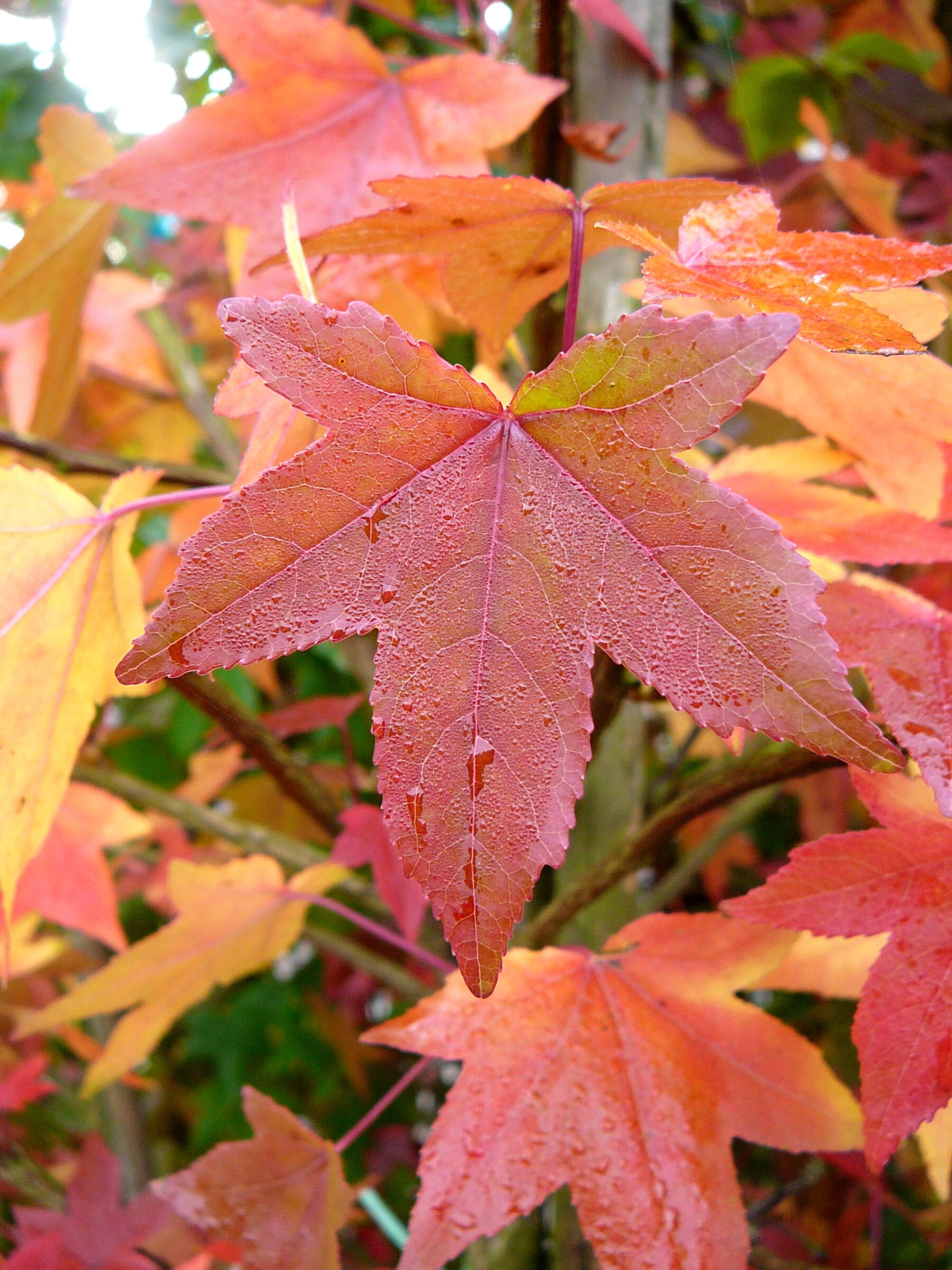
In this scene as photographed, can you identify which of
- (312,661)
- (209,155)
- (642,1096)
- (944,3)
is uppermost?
Answer: (209,155)

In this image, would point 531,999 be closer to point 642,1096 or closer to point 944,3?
point 642,1096

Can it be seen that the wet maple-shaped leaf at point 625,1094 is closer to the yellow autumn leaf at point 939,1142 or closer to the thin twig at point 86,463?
the yellow autumn leaf at point 939,1142

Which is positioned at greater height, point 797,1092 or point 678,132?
point 678,132

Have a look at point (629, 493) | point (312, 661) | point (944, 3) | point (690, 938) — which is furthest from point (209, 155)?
point (944, 3)

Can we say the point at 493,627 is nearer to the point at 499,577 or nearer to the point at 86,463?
the point at 499,577

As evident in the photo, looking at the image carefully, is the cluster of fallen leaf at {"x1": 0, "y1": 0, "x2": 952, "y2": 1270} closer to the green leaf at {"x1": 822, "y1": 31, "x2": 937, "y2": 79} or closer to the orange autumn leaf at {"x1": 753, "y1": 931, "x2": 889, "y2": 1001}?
the orange autumn leaf at {"x1": 753, "y1": 931, "x2": 889, "y2": 1001}

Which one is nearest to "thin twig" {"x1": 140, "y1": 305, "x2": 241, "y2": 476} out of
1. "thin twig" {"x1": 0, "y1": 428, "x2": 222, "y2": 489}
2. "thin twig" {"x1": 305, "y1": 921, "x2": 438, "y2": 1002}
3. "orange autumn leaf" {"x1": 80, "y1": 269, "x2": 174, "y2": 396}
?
"orange autumn leaf" {"x1": 80, "y1": 269, "x2": 174, "y2": 396}
